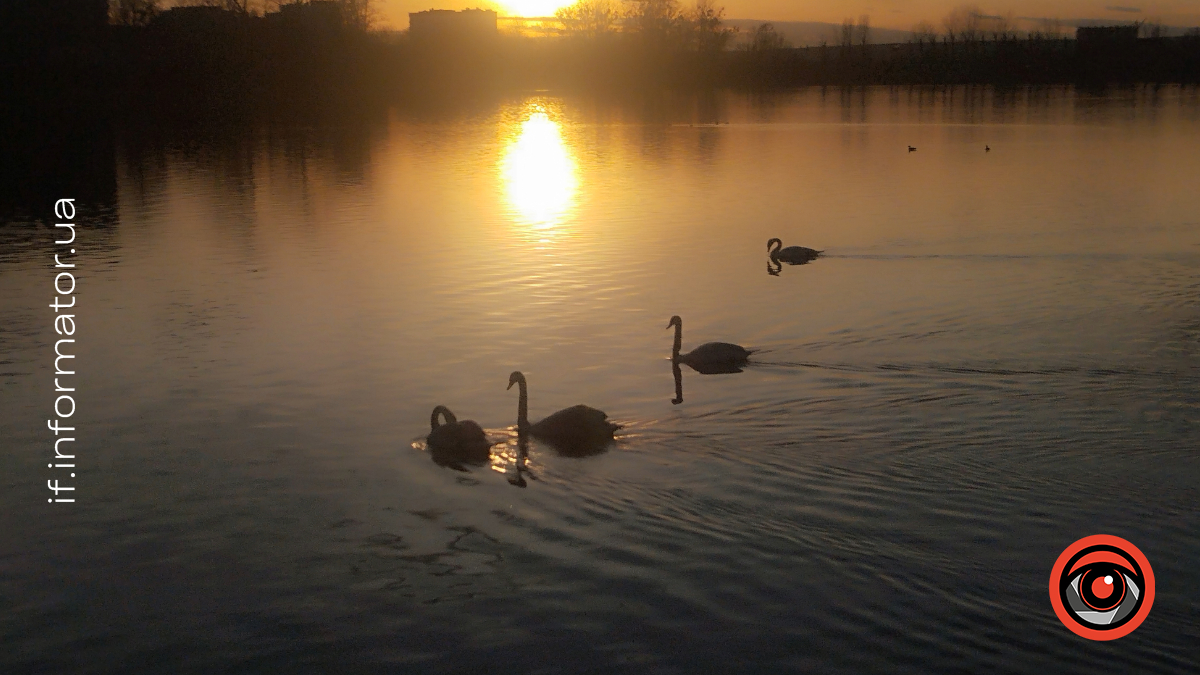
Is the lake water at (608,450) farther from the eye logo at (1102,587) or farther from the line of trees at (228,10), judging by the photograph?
the line of trees at (228,10)

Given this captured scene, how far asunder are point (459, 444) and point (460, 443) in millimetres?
19

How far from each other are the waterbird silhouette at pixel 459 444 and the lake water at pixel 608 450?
0.43 m

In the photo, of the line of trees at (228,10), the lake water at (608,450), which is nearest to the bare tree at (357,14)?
the line of trees at (228,10)

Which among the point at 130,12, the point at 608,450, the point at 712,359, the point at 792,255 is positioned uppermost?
the point at 130,12

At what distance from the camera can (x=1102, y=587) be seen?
331 inches

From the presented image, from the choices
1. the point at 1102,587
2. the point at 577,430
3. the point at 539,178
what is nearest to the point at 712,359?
the point at 577,430

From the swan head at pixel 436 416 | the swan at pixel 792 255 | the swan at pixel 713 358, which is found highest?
the swan at pixel 792 255

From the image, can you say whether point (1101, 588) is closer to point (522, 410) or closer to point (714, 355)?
point (522, 410)

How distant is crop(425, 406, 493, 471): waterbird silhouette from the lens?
11789 mm

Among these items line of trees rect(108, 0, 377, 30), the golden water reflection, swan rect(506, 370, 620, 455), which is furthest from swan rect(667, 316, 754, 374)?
line of trees rect(108, 0, 377, 30)

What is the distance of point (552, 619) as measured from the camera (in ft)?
27.0

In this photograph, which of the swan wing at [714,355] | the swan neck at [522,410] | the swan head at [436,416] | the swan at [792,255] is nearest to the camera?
the swan head at [436,416]

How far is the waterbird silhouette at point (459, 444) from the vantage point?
11.8 metres

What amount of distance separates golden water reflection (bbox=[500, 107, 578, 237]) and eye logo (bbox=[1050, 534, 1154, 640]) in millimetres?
20620
